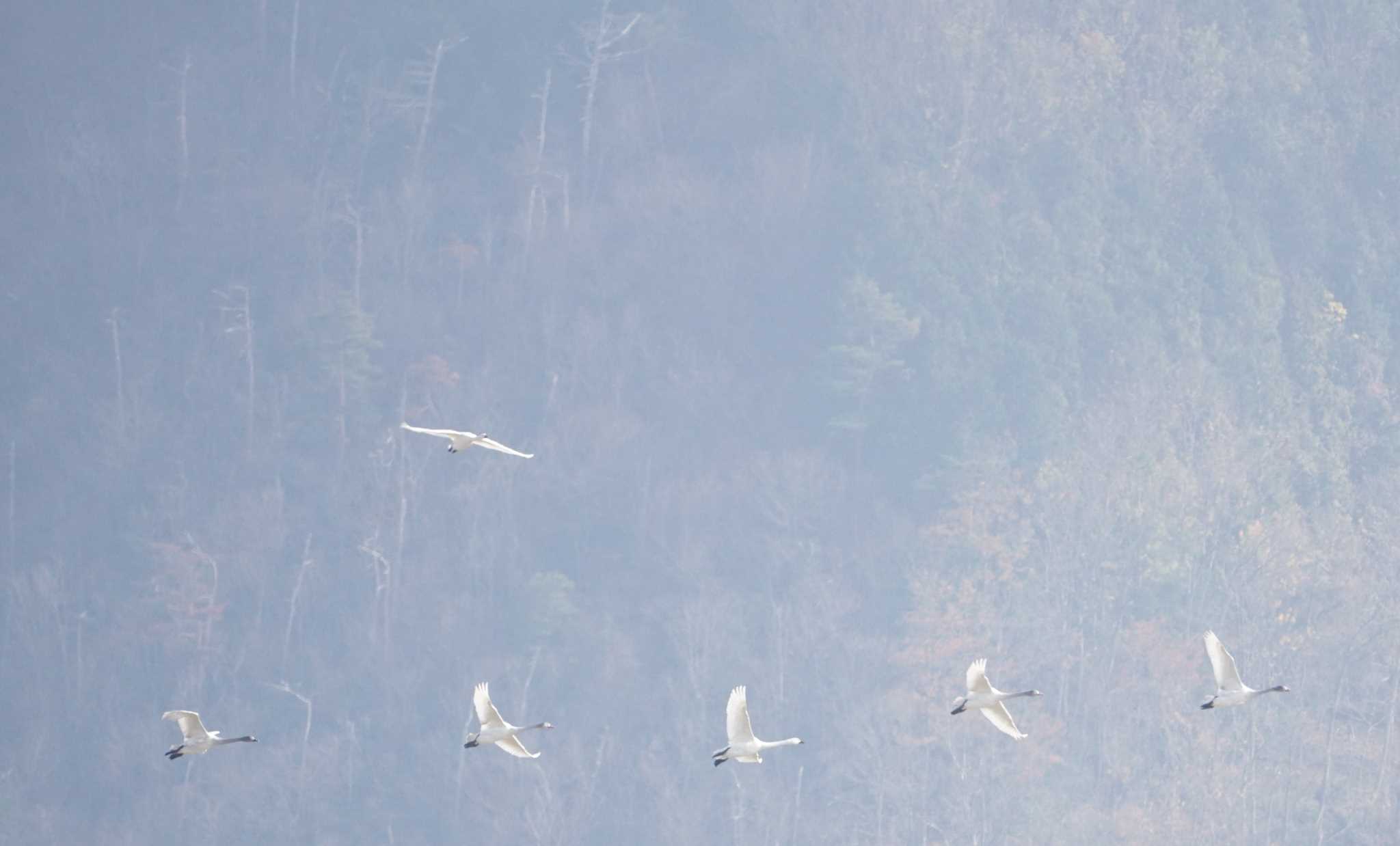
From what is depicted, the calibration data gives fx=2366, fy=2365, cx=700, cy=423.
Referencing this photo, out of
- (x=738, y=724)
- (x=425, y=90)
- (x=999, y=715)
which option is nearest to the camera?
(x=738, y=724)

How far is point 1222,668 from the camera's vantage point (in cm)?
3369

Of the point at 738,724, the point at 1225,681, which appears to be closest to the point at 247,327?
the point at 738,724

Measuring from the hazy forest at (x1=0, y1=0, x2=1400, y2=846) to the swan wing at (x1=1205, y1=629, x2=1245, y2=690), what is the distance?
36056 millimetres

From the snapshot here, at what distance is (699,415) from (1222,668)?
59466mm

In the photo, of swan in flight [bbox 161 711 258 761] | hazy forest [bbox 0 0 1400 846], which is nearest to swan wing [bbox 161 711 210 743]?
swan in flight [bbox 161 711 258 761]

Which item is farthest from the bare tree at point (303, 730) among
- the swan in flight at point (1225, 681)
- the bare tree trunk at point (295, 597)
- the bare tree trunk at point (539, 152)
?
the swan in flight at point (1225, 681)

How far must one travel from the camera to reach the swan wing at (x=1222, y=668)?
110ft

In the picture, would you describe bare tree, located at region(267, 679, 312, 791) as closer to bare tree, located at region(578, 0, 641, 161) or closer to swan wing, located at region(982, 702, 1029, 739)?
bare tree, located at region(578, 0, 641, 161)

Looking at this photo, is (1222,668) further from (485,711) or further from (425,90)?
(425,90)

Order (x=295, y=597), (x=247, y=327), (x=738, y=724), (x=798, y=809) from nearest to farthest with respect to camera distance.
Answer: (x=738, y=724) < (x=798, y=809) < (x=295, y=597) < (x=247, y=327)

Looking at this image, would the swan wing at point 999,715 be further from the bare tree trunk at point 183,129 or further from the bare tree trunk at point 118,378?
the bare tree trunk at point 183,129

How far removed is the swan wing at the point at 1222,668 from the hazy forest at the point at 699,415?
36.1 meters

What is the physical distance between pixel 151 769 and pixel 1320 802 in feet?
119

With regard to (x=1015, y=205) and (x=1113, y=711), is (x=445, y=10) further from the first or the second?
(x=1113, y=711)
